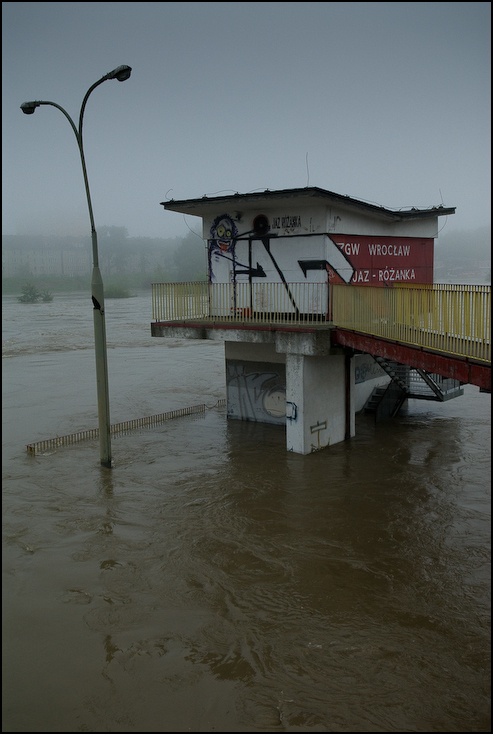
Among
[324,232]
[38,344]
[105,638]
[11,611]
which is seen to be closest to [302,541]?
[105,638]

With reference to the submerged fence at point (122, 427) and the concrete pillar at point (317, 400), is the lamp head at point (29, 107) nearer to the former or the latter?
the concrete pillar at point (317, 400)

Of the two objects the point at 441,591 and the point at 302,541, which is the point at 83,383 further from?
the point at 441,591

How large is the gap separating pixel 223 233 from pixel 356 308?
548 cm

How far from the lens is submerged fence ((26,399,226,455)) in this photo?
16.8m

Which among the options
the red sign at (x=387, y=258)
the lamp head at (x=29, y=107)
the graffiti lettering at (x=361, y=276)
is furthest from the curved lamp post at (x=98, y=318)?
the graffiti lettering at (x=361, y=276)

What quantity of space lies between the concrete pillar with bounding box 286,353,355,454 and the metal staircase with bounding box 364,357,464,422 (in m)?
1.59

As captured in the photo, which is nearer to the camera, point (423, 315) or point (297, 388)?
point (423, 315)

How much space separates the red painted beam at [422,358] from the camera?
10.8 metres

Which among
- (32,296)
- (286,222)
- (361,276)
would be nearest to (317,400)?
(361,276)

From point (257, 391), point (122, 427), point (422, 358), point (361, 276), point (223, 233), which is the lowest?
point (122, 427)

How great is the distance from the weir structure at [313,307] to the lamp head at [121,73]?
464cm

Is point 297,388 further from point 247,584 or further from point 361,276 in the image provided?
point 247,584

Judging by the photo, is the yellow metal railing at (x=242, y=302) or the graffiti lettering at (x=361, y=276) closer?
the yellow metal railing at (x=242, y=302)

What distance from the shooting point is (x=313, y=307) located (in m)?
16.5
